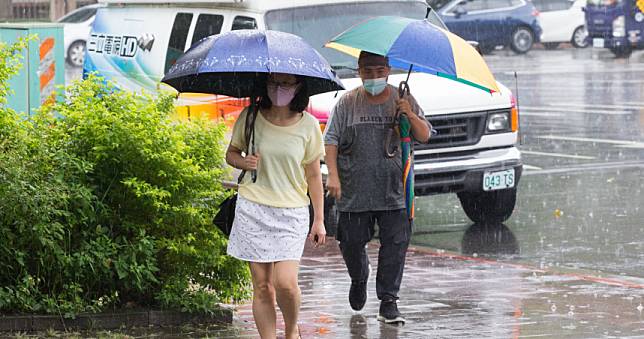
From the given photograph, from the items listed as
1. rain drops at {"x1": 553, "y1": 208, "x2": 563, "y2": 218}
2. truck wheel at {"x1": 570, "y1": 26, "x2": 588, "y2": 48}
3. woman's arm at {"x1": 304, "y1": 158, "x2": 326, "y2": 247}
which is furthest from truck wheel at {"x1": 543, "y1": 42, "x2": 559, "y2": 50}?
woman's arm at {"x1": 304, "y1": 158, "x2": 326, "y2": 247}

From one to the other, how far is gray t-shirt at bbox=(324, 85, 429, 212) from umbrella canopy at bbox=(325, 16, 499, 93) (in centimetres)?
37

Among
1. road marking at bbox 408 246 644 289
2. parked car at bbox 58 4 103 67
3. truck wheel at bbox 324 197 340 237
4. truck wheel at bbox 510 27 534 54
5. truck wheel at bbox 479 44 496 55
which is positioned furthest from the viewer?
truck wheel at bbox 510 27 534 54

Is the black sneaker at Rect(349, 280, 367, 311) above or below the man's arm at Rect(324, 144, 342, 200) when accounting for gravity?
below

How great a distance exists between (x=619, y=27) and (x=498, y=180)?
79.7 ft

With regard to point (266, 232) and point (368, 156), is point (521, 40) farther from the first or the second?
point (266, 232)

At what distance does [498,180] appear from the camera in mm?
11625

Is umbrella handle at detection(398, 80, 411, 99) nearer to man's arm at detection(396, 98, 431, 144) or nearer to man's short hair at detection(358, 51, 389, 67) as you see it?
man's arm at detection(396, 98, 431, 144)

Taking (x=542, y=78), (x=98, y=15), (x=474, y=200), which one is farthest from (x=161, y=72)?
(x=542, y=78)

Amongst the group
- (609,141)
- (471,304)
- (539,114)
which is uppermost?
(471,304)

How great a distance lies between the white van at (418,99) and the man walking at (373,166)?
2.70 metres

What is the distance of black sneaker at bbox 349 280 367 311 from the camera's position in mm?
8031

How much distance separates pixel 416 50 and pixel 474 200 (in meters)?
5.17

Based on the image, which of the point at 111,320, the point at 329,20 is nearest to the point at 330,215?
the point at 329,20

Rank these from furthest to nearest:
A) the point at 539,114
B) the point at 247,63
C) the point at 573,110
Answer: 1. the point at 573,110
2. the point at 539,114
3. the point at 247,63
